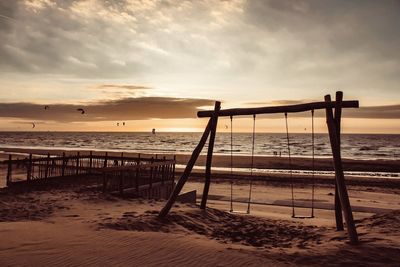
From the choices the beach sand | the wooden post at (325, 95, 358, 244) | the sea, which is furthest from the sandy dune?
the sea

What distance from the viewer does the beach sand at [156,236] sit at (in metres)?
6.11

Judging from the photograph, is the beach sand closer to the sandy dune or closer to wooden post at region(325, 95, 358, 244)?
the sandy dune

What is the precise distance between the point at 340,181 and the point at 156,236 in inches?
175

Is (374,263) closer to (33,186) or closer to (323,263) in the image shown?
(323,263)

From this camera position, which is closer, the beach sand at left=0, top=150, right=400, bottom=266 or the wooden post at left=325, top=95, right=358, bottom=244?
the beach sand at left=0, top=150, right=400, bottom=266

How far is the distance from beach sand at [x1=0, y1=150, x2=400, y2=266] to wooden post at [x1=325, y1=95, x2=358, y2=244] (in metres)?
0.32

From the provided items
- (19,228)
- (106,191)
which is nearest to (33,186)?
(106,191)

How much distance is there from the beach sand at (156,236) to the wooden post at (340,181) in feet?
1.05

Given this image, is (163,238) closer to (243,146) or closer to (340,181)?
(340,181)

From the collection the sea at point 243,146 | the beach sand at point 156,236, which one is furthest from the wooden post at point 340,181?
the sea at point 243,146

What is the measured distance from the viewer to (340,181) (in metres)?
7.73

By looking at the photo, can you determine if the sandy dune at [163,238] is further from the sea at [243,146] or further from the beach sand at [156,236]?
the sea at [243,146]

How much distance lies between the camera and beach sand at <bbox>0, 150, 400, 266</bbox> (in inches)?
241

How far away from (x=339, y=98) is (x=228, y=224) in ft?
15.5
